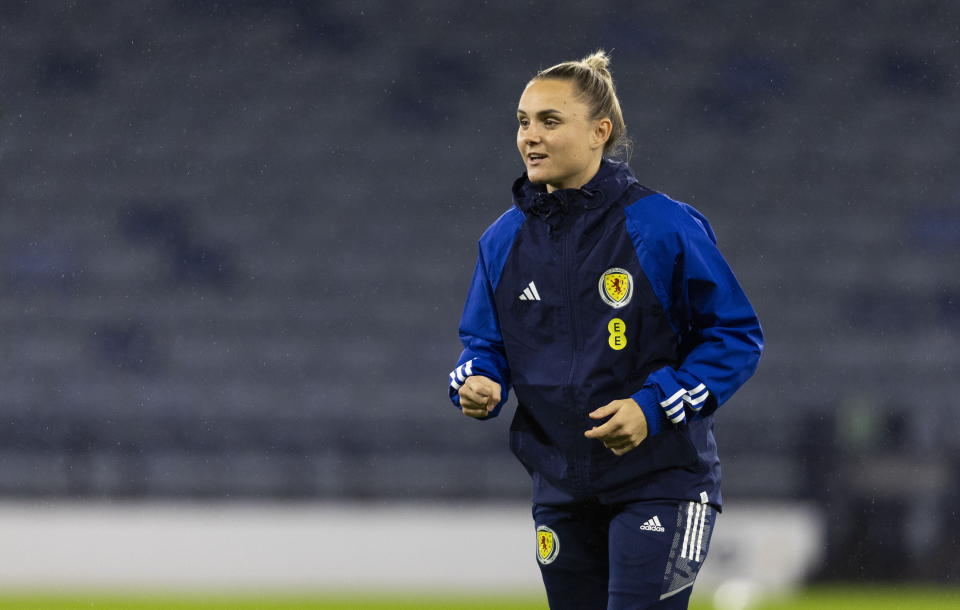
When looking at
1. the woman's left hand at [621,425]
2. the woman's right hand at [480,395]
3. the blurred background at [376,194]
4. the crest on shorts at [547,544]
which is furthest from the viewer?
the blurred background at [376,194]

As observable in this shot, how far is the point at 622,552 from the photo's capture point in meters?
2.55

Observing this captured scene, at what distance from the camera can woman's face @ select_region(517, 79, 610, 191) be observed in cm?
264

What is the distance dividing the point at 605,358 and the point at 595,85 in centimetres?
49

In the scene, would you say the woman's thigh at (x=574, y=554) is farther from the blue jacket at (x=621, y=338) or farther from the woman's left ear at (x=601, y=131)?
the woman's left ear at (x=601, y=131)

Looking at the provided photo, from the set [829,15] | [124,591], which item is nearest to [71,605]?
[124,591]

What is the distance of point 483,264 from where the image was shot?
2.76 m

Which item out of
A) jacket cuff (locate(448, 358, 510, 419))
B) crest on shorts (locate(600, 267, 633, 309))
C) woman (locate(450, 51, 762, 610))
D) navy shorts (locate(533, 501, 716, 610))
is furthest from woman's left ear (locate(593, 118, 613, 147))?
navy shorts (locate(533, 501, 716, 610))

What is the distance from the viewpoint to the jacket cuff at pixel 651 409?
2.49m

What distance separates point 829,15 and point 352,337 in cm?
510

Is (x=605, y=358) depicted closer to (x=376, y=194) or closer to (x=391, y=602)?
(x=391, y=602)

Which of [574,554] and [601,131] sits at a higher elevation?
[601,131]

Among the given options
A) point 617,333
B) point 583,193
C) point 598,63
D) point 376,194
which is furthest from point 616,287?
point 376,194

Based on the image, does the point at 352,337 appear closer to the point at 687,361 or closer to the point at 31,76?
the point at 31,76

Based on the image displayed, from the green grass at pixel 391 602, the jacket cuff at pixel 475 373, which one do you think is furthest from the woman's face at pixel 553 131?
the green grass at pixel 391 602
